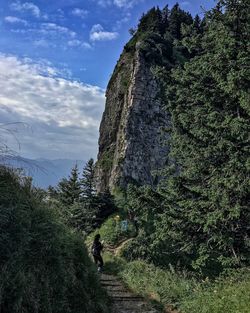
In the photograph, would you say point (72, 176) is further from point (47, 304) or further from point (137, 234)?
point (47, 304)

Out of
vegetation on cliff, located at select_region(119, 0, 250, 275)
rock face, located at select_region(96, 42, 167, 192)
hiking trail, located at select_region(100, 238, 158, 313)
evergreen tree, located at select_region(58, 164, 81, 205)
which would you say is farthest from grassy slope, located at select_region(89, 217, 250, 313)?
rock face, located at select_region(96, 42, 167, 192)

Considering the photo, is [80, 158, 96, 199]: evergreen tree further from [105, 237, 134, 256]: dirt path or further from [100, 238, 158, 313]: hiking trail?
[100, 238, 158, 313]: hiking trail

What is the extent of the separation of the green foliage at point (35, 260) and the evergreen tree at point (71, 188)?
19171 millimetres

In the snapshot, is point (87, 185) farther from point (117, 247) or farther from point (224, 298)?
point (224, 298)

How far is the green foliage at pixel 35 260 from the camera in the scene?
523 centimetres

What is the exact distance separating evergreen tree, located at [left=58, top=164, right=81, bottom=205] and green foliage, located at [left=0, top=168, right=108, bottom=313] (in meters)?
19.2

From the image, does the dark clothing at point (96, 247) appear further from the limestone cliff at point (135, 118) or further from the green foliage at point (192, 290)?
the limestone cliff at point (135, 118)

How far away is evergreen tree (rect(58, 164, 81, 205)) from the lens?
26625 mm

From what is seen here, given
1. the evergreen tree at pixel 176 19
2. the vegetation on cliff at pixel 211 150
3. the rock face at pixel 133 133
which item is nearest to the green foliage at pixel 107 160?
the rock face at pixel 133 133

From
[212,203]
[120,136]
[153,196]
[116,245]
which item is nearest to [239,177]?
[212,203]

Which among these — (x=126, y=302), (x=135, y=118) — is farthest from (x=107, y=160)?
(x=126, y=302)

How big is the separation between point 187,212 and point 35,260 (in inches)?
324

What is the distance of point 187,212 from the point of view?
43.4 feet

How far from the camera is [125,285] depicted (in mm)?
14625
